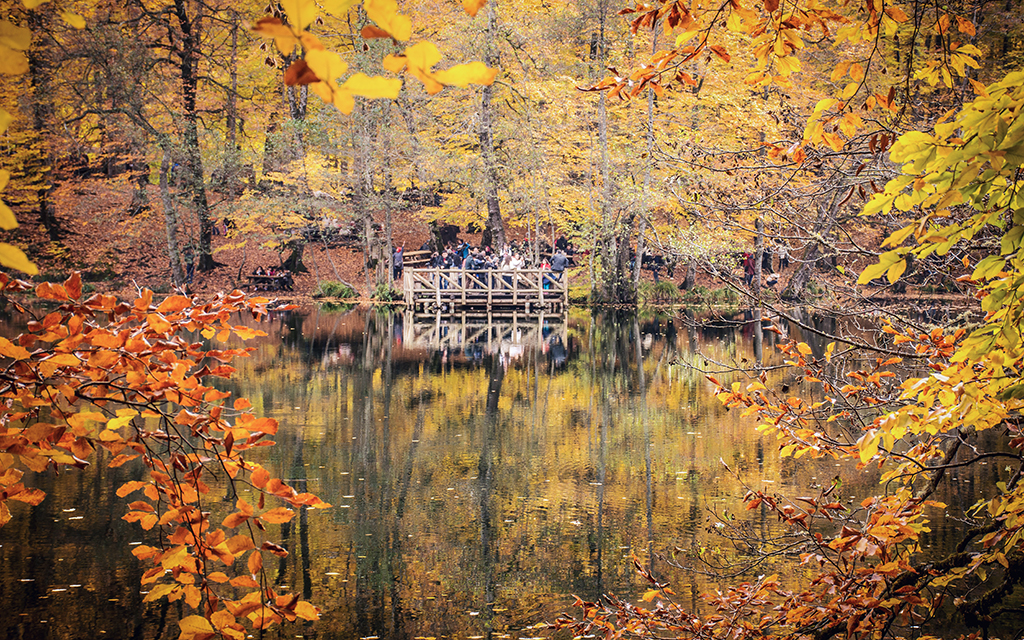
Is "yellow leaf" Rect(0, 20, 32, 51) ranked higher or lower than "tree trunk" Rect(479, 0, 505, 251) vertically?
lower

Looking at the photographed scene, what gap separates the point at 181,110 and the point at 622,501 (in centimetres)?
2737

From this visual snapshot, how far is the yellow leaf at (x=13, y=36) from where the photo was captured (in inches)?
57.1

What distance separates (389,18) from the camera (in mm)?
1389

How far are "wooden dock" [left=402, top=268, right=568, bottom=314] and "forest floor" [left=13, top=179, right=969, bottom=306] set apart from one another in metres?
4.88

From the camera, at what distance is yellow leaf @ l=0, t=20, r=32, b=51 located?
4.76 ft

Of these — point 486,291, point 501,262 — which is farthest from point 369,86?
point 501,262

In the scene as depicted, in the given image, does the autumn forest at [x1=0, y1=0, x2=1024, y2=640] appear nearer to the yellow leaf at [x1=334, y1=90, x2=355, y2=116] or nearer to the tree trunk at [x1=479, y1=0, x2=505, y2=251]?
the yellow leaf at [x1=334, y1=90, x2=355, y2=116]

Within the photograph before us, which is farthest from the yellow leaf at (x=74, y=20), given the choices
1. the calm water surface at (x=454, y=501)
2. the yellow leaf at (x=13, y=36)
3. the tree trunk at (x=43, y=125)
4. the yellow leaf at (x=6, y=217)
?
the tree trunk at (x=43, y=125)

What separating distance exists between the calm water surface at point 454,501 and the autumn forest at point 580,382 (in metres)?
0.05

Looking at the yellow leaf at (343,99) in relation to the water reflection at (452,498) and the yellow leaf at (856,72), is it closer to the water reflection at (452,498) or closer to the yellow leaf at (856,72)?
the yellow leaf at (856,72)

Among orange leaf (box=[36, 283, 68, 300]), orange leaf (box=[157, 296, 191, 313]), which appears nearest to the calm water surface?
orange leaf (box=[157, 296, 191, 313])

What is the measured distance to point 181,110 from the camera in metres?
30.7

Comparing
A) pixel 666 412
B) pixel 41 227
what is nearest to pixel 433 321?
pixel 666 412

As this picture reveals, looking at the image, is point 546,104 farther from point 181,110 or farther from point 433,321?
point 181,110
